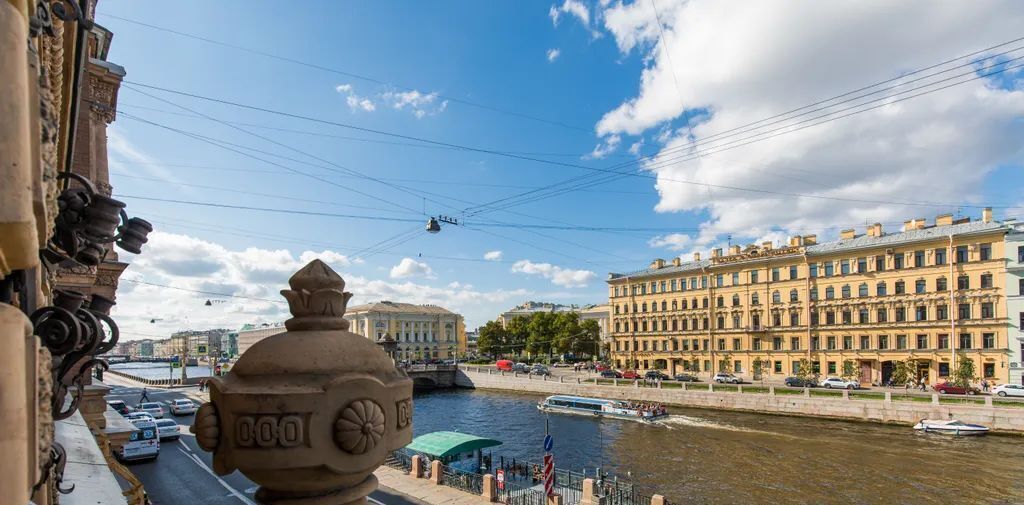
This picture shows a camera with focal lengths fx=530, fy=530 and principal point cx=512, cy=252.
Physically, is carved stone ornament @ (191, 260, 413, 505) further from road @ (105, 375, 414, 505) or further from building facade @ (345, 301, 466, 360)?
building facade @ (345, 301, 466, 360)

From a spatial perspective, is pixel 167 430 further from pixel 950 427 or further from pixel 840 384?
pixel 840 384

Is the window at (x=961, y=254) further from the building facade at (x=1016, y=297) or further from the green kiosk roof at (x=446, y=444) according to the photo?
the green kiosk roof at (x=446, y=444)

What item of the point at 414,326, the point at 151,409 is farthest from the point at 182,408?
the point at 414,326

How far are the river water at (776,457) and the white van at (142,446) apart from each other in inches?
679

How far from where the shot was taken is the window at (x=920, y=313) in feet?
148

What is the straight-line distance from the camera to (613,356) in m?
70.8

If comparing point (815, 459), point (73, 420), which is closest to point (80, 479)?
point (73, 420)

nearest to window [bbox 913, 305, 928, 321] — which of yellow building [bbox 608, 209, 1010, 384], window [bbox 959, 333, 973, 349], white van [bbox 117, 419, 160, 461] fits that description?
yellow building [bbox 608, 209, 1010, 384]

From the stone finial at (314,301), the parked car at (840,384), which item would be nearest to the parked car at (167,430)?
the stone finial at (314,301)

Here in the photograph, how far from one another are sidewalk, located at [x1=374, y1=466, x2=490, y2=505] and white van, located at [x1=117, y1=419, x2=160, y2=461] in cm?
1095

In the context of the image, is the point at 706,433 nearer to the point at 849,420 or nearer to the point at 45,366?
the point at 849,420

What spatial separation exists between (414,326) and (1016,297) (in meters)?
93.3

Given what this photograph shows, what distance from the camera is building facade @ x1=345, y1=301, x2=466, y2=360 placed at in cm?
10375

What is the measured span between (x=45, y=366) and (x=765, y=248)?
62.4 metres
